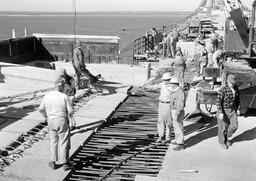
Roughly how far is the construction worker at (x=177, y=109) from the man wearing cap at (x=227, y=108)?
2.68 feet

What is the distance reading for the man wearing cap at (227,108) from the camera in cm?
870

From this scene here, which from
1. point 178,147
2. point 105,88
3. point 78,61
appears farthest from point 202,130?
point 105,88

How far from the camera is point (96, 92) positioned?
14.1 metres

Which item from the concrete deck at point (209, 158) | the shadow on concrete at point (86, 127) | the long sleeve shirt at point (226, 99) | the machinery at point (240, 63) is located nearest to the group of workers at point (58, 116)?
the concrete deck at point (209, 158)

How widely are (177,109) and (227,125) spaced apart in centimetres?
124

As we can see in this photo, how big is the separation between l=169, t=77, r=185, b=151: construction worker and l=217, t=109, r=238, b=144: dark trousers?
899 millimetres

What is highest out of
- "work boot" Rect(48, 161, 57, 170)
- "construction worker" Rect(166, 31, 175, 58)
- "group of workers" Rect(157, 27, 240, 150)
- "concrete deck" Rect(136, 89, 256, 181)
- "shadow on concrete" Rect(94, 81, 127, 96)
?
"construction worker" Rect(166, 31, 175, 58)

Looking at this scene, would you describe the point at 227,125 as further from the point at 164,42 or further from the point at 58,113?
the point at 164,42

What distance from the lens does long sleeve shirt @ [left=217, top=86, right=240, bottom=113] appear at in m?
8.68

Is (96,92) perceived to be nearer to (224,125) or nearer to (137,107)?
(137,107)

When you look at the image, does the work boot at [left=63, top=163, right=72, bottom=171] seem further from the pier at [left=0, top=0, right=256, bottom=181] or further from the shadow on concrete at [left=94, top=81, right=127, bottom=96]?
the shadow on concrete at [left=94, top=81, right=127, bottom=96]

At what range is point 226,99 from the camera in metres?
8.71

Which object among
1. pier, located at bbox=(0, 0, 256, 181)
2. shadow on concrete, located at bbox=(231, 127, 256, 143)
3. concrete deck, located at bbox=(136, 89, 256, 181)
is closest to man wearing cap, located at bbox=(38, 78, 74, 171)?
→ pier, located at bbox=(0, 0, 256, 181)

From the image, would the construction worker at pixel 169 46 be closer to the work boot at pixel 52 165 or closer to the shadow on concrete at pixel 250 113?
the shadow on concrete at pixel 250 113
